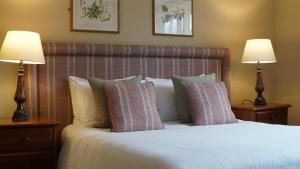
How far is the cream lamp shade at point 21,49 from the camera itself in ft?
9.32

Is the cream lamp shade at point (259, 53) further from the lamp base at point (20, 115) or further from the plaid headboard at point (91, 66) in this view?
the lamp base at point (20, 115)

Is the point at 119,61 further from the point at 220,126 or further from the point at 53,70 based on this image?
the point at 220,126

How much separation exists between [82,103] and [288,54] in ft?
8.26

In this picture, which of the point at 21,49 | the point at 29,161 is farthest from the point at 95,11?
the point at 29,161

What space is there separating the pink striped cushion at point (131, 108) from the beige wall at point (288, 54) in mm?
2124

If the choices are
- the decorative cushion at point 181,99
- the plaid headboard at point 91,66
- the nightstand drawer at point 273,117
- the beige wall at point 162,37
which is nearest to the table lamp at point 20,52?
the plaid headboard at point 91,66

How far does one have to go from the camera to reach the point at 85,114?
10.1ft

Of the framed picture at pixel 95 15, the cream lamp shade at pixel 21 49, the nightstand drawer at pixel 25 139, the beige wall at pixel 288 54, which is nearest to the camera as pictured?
the nightstand drawer at pixel 25 139

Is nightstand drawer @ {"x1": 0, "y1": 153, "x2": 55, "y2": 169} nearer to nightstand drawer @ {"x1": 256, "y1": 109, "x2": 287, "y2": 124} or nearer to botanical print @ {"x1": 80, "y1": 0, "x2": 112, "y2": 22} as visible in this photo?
botanical print @ {"x1": 80, "y1": 0, "x2": 112, "y2": 22}

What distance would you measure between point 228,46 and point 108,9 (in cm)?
143

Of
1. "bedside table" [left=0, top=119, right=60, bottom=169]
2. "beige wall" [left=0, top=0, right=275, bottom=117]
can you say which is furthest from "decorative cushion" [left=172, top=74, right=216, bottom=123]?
"bedside table" [left=0, top=119, right=60, bottom=169]

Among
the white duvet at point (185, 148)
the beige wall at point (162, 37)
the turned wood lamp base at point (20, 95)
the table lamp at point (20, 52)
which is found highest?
the beige wall at point (162, 37)

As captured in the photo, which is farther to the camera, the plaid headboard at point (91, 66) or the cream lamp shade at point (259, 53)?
the cream lamp shade at point (259, 53)

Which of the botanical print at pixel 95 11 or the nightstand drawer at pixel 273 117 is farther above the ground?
the botanical print at pixel 95 11
